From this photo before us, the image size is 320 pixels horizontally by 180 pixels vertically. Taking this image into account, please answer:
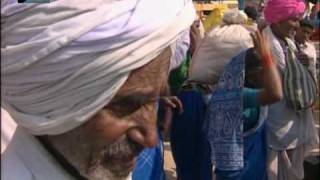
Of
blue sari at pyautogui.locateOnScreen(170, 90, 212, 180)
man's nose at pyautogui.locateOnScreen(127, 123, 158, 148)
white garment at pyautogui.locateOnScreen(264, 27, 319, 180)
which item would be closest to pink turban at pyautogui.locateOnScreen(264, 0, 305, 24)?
white garment at pyautogui.locateOnScreen(264, 27, 319, 180)

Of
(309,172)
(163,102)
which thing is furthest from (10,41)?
(309,172)

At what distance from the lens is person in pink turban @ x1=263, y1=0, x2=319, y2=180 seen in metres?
4.33

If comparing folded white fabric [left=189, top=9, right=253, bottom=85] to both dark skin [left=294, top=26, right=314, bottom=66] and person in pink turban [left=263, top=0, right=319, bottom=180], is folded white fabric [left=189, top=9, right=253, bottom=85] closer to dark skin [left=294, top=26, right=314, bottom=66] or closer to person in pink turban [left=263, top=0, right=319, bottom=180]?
person in pink turban [left=263, top=0, right=319, bottom=180]

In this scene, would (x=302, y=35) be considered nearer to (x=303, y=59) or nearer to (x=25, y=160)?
(x=303, y=59)

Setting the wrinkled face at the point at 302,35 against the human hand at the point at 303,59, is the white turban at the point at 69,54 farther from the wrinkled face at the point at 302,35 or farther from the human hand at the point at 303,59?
the wrinkled face at the point at 302,35

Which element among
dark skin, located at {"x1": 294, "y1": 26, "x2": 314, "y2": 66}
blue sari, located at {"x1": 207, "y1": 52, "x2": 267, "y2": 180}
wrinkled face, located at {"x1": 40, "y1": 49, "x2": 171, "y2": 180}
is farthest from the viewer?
dark skin, located at {"x1": 294, "y1": 26, "x2": 314, "y2": 66}

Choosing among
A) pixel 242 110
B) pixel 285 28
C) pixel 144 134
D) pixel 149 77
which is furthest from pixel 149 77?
pixel 285 28

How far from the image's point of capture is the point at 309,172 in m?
5.20

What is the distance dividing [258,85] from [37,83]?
2128 mm

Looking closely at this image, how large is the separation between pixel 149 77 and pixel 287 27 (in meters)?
3.16

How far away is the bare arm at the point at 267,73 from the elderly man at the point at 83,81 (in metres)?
1.65

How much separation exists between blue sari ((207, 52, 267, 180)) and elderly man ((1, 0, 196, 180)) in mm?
1767

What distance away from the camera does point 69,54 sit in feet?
4.26

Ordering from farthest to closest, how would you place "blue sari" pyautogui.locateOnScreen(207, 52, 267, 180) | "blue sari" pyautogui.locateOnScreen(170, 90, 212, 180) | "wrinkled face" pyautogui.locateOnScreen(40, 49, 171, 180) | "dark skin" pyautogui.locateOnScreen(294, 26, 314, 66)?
1. "dark skin" pyautogui.locateOnScreen(294, 26, 314, 66)
2. "blue sari" pyautogui.locateOnScreen(170, 90, 212, 180)
3. "blue sari" pyautogui.locateOnScreen(207, 52, 267, 180)
4. "wrinkled face" pyautogui.locateOnScreen(40, 49, 171, 180)
